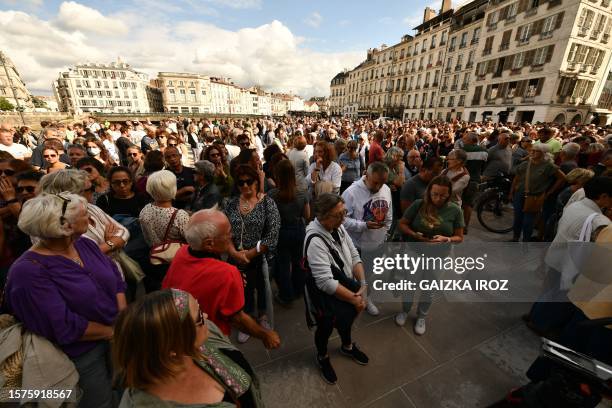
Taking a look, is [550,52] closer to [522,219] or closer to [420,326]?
[522,219]

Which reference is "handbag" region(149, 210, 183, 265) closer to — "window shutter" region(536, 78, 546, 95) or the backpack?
the backpack

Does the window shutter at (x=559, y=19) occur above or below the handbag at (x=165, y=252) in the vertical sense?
above

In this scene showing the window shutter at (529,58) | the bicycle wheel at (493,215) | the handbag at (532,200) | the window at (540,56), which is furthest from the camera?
the window shutter at (529,58)

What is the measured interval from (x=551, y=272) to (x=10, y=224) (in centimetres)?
578

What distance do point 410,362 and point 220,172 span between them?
3326 mm

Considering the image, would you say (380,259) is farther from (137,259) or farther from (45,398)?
(45,398)

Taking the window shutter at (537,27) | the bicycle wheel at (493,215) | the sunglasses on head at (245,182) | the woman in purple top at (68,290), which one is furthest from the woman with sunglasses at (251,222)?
the window shutter at (537,27)

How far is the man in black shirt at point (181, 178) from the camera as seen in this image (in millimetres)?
3496

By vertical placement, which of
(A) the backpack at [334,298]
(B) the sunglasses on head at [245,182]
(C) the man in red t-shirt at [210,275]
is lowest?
(A) the backpack at [334,298]

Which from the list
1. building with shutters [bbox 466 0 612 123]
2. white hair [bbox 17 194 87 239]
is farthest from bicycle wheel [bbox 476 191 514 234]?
building with shutters [bbox 466 0 612 123]

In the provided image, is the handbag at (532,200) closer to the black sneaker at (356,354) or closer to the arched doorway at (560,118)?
the black sneaker at (356,354)

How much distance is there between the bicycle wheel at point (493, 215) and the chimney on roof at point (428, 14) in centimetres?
4523

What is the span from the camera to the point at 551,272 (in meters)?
3.03

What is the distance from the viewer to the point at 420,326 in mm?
2840
